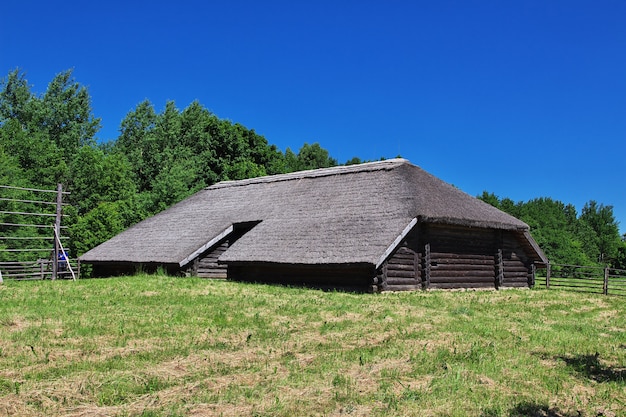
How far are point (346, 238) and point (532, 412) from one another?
11765mm

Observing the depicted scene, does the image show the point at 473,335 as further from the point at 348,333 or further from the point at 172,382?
the point at 172,382

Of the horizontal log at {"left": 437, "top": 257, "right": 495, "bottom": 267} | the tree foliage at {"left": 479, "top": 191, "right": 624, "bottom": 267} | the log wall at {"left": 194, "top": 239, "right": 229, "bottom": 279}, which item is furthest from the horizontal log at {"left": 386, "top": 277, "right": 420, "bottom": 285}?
the tree foliage at {"left": 479, "top": 191, "right": 624, "bottom": 267}

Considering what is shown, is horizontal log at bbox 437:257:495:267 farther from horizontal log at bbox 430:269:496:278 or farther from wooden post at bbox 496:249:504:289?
horizontal log at bbox 430:269:496:278

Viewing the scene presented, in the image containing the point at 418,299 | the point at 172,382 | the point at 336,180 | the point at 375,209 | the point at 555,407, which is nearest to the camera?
the point at 555,407

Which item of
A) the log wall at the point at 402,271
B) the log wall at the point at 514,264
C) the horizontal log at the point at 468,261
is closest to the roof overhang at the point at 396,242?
the log wall at the point at 402,271

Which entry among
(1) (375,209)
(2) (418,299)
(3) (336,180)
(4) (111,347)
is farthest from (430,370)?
(3) (336,180)

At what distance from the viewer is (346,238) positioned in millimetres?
17438

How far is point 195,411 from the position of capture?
5.54 m

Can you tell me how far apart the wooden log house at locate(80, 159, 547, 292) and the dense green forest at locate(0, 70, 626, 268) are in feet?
35.2

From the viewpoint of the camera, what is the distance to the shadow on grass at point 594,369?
7418 mm

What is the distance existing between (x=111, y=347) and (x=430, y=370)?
4.87 meters

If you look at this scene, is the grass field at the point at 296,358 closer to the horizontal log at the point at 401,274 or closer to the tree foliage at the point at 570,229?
the horizontal log at the point at 401,274

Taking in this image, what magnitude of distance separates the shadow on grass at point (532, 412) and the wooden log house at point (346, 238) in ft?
31.4

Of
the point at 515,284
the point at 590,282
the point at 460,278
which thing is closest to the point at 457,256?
the point at 460,278
